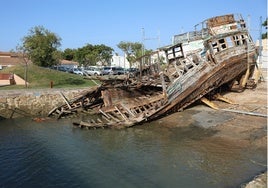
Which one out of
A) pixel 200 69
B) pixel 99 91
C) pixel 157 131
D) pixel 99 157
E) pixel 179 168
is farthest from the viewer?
pixel 99 91

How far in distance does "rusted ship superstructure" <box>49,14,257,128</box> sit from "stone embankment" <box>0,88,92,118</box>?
5.87 ft

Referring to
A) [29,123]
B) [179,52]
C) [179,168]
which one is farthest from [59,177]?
[179,52]

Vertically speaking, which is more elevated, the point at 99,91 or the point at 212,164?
the point at 99,91

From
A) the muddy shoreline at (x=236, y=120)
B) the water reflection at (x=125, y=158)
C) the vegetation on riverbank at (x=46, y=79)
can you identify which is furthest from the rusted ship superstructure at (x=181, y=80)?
the vegetation on riverbank at (x=46, y=79)

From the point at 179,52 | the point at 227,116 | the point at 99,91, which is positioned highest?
the point at 179,52

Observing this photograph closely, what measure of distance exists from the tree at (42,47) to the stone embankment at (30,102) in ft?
35.4

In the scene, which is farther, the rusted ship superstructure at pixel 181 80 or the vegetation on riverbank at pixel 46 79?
the vegetation on riverbank at pixel 46 79

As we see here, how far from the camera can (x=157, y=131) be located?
62.9 feet

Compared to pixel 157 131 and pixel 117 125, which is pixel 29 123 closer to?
pixel 117 125

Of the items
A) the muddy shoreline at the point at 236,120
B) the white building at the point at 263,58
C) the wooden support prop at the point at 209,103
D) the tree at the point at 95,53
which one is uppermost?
the tree at the point at 95,53

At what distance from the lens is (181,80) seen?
21500mm

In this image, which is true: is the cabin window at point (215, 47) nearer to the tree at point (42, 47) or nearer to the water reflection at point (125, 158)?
the water reflection at point (125, 158)

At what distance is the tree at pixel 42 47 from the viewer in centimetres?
3856

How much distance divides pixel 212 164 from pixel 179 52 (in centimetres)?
1410
